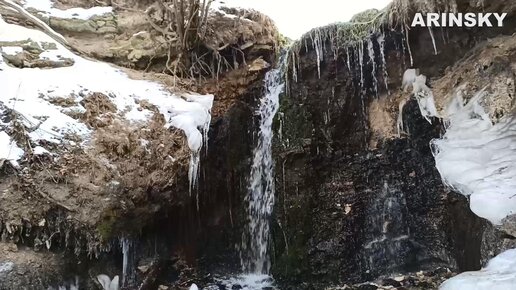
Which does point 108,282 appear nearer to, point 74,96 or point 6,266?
point 6,266

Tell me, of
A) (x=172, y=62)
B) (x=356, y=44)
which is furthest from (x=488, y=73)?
(x=172, y=62)

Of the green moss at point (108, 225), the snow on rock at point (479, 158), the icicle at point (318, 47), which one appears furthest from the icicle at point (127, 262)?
the snow on rock at point (479, 158)

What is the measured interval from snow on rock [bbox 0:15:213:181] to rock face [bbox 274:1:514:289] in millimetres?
1369

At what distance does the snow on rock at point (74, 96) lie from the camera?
4.77 metres

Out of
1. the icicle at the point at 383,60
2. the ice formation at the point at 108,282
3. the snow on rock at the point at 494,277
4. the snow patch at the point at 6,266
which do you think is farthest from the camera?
the icicle at the point at 383,60

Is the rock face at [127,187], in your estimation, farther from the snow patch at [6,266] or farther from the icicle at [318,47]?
the icicle at [318,47]

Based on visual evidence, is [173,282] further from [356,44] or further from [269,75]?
[356,44]

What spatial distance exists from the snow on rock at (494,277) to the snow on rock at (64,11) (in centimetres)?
596

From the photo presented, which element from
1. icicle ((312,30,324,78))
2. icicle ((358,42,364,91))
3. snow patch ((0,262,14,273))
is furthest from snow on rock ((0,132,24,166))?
icicle ((358,42,364,91))

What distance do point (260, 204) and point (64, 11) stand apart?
4.07 m

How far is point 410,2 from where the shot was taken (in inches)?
228

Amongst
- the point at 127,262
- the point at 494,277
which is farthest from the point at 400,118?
the point at 127,262

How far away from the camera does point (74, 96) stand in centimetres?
513

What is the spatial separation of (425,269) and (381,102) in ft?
7.23
